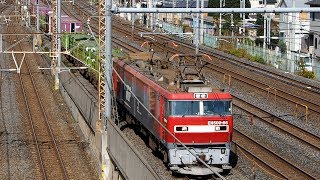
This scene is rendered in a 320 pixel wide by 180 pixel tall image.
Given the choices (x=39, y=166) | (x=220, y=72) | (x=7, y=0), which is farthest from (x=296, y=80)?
(x=7, y=0)

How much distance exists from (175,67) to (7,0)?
326ft

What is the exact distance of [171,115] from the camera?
55.0 feet

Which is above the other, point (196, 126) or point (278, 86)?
point (196, 126)

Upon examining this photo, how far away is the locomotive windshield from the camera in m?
16.8

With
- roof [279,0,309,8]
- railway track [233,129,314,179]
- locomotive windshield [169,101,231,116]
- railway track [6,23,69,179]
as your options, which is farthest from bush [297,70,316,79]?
roof [279,0,309,8]

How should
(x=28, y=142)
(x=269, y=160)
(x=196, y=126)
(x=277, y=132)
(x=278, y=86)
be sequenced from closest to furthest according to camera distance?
(x=196, y=126), (x=269, y=160), (x=277, y=132), (x=28, y=142), (x=278, y=86)

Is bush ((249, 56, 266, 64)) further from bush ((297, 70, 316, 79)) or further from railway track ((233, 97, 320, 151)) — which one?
railway track ((233, 97, 320, 151))

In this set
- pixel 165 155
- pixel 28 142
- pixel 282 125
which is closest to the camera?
pixel 165 155

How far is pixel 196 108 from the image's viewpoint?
16812mm

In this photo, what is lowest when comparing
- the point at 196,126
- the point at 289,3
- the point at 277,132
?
the point at 277,132

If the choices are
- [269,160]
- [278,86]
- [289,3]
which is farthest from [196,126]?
[289,3]

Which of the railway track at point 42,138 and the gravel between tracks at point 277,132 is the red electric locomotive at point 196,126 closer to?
the gravel between tracks at point 277,132

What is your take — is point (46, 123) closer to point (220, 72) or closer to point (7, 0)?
point (220, 72)

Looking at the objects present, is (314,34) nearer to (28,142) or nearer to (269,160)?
(28,142)
